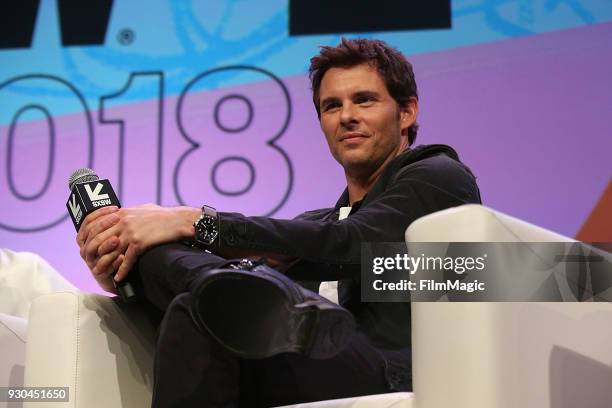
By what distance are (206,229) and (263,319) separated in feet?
1.06

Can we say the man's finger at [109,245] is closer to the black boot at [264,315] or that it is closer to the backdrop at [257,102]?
the black boot at [264,315]

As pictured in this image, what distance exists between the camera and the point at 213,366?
1.35 metres

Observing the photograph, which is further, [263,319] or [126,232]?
[126,232]

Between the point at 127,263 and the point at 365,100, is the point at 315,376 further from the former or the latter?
the point at 365,100

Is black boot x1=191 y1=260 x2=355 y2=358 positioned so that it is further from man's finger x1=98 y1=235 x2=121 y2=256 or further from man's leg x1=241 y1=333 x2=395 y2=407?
man's finger x1=98 y1=235 x2=121 y2=256

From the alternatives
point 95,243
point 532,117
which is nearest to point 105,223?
point 95,243

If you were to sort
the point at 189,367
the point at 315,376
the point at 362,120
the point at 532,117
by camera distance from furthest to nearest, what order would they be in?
1. the point at 532,117
2. the point at 362,120
3. the point at 315,376
4. the point at 189,367

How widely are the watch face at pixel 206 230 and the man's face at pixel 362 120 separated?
62cm

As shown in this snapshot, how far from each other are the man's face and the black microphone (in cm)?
67

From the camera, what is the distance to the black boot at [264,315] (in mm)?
1241

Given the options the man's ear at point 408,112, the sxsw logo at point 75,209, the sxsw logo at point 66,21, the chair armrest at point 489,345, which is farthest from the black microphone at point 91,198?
the sxsw logo at point 66,21

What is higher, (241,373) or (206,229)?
(206,229)

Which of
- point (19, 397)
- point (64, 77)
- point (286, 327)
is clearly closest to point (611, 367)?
point (286, 327)

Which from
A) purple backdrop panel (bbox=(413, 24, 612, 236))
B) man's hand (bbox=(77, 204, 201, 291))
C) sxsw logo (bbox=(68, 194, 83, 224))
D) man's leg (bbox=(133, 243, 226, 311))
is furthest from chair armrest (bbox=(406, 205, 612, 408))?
purple backdrop panel (bbox=(413, 24, 612, 236))
